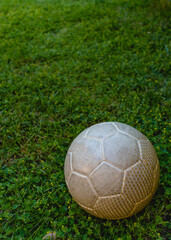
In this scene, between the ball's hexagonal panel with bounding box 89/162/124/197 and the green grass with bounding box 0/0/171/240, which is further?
the green grass with bounding box 0/0/171/240

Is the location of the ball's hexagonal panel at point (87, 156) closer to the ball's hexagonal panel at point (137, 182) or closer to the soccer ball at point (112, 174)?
the soccer ball at point (112, 174)

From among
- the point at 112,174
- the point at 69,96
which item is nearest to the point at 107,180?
the point at 112,174

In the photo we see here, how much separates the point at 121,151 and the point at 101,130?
0.33 meters

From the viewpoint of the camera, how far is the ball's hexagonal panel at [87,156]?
211 centimetres

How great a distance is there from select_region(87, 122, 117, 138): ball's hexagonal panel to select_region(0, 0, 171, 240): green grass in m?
0.80

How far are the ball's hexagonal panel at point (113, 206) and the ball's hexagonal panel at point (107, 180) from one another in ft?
0.19

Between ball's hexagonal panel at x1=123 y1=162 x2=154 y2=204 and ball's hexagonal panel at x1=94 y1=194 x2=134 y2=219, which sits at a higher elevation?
ball's hexagonal panel at x1=123 y1=162 x2=154 y2=204

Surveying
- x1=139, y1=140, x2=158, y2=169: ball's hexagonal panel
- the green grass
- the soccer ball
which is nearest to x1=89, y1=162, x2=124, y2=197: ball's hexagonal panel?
the soccer ball

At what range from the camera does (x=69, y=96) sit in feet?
12.5

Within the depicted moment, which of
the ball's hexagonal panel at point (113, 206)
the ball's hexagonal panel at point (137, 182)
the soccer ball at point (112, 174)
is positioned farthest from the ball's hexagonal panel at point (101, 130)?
the ball's hexagonal panel at point (113, 206)

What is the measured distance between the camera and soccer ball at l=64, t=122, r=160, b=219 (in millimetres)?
2051

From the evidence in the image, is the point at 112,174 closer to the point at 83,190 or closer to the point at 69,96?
the point at 83,190

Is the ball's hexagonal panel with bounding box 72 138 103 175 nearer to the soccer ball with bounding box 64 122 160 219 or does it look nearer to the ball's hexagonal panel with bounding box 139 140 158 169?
the soccer ball with bounding box 64 122 160 219

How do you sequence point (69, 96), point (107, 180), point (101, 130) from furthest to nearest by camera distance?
1. point (69, 96)
2. point (101, 130)
3. point (107, 180)
